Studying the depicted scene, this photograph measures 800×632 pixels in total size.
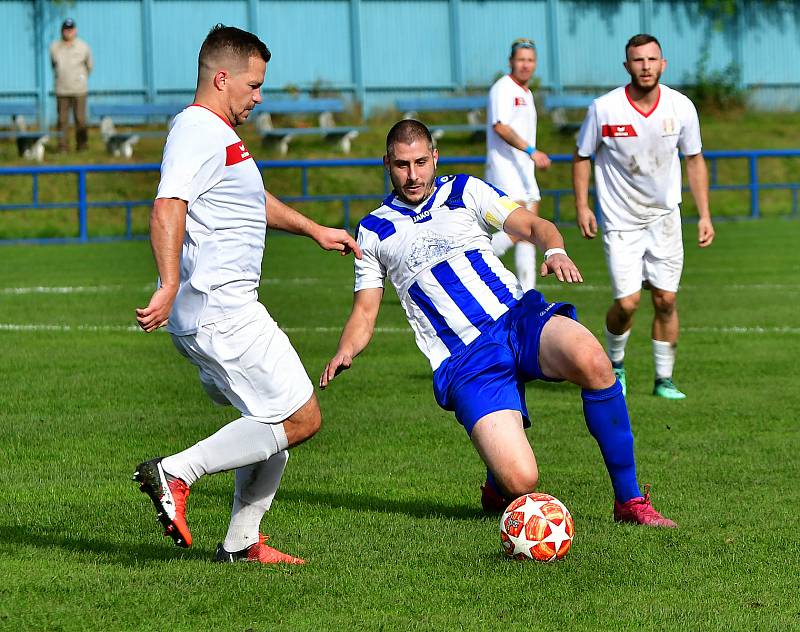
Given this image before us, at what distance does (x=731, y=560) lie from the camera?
217 inches

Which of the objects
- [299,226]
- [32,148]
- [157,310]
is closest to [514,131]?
[299,226]

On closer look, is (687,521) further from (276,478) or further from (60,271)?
(60,271)

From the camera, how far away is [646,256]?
10070mm

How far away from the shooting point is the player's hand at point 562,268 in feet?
18.4

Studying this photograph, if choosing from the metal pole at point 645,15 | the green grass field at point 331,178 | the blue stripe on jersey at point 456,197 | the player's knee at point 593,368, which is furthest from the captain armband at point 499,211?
the metal pole at point 645,15

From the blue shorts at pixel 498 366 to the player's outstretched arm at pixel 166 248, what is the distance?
1712mm

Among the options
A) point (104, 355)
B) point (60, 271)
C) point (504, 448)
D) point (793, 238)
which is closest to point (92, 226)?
point (60, 271)

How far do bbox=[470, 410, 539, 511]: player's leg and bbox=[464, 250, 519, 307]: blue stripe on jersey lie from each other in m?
0.52

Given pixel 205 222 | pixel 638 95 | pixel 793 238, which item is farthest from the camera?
pixel 793 238

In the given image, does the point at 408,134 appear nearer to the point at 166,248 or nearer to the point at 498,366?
the point at 498,366

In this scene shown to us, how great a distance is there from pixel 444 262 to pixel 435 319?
0.25 metres

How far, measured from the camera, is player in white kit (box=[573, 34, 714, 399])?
9820 mm

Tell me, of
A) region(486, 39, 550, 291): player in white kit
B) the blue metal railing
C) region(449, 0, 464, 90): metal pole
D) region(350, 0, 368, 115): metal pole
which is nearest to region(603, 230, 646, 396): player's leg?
region(486, 39, 550, 291): player in white kit

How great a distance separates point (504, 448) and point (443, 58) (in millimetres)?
33002
